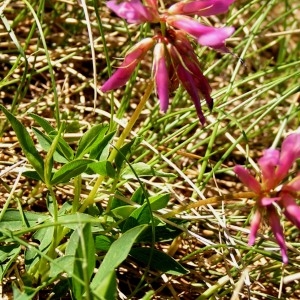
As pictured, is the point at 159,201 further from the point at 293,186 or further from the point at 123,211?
the point at 293,186

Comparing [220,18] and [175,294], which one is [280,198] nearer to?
[175,294]

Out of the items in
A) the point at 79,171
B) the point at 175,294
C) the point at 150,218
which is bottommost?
the point at 175,294

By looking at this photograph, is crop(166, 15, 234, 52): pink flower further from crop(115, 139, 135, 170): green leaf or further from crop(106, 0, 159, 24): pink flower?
crop(115, 139, 135, 170): green leaf

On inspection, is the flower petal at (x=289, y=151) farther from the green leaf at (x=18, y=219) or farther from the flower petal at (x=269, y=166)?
the green leaf at (x=18, y=219)

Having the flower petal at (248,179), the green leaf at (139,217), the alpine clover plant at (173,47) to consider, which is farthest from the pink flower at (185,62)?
the green leaf at (139,217)

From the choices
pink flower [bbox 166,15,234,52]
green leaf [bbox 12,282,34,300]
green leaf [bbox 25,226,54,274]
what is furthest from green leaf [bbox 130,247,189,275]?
pink flower [bbox 166,15,234,52]

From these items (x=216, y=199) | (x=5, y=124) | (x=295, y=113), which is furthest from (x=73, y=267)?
(x=295, y=113)

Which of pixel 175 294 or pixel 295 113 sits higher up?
pixel 295 113
